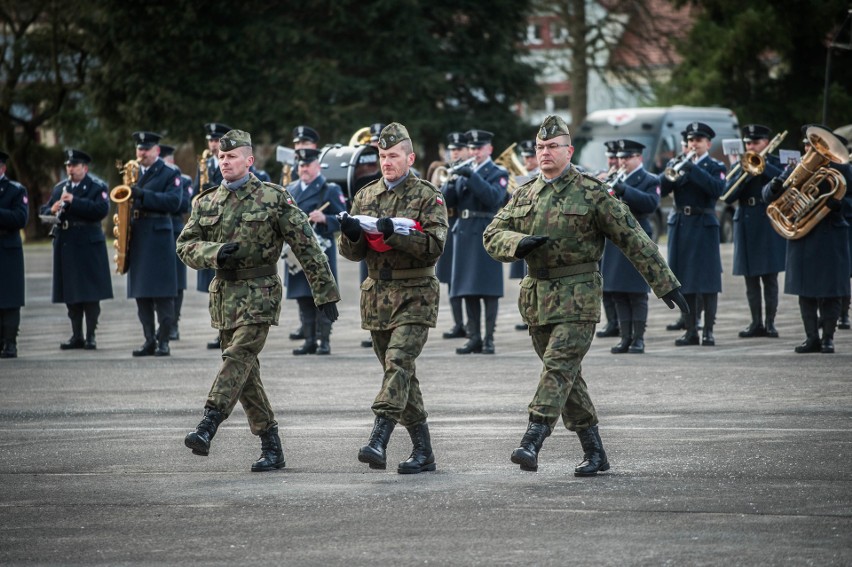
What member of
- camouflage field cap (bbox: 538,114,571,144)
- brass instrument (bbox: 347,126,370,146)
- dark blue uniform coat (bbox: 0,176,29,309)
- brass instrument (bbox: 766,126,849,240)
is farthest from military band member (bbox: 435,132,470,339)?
camouflage field cap (bbox: 538,114,571,144)

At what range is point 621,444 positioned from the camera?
9.34m

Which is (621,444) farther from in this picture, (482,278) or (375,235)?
(482,278)

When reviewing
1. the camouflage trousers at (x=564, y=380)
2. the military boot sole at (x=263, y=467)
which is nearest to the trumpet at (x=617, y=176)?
the camouflage trousers at (x=564, y=380)

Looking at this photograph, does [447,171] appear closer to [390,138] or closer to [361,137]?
[361,137]

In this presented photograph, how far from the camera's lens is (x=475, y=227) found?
15930mm

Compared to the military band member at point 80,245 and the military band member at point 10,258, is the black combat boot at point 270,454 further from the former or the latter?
the military band member at point 80,245

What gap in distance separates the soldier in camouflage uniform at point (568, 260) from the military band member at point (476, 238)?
6644 mm

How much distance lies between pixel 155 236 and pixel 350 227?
7.35m

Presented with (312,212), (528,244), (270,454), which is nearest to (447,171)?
(312,212)

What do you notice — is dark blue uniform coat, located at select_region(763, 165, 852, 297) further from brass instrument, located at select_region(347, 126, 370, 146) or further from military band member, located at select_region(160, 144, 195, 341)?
military band member, located at select_region(160, 144, 195, 341)

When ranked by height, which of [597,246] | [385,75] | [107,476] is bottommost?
[107,476]

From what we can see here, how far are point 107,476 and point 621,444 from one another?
2.93 meters

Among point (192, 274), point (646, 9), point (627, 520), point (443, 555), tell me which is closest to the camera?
point (443, 555)

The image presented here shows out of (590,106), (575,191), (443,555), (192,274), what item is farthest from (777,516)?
(590,106)
